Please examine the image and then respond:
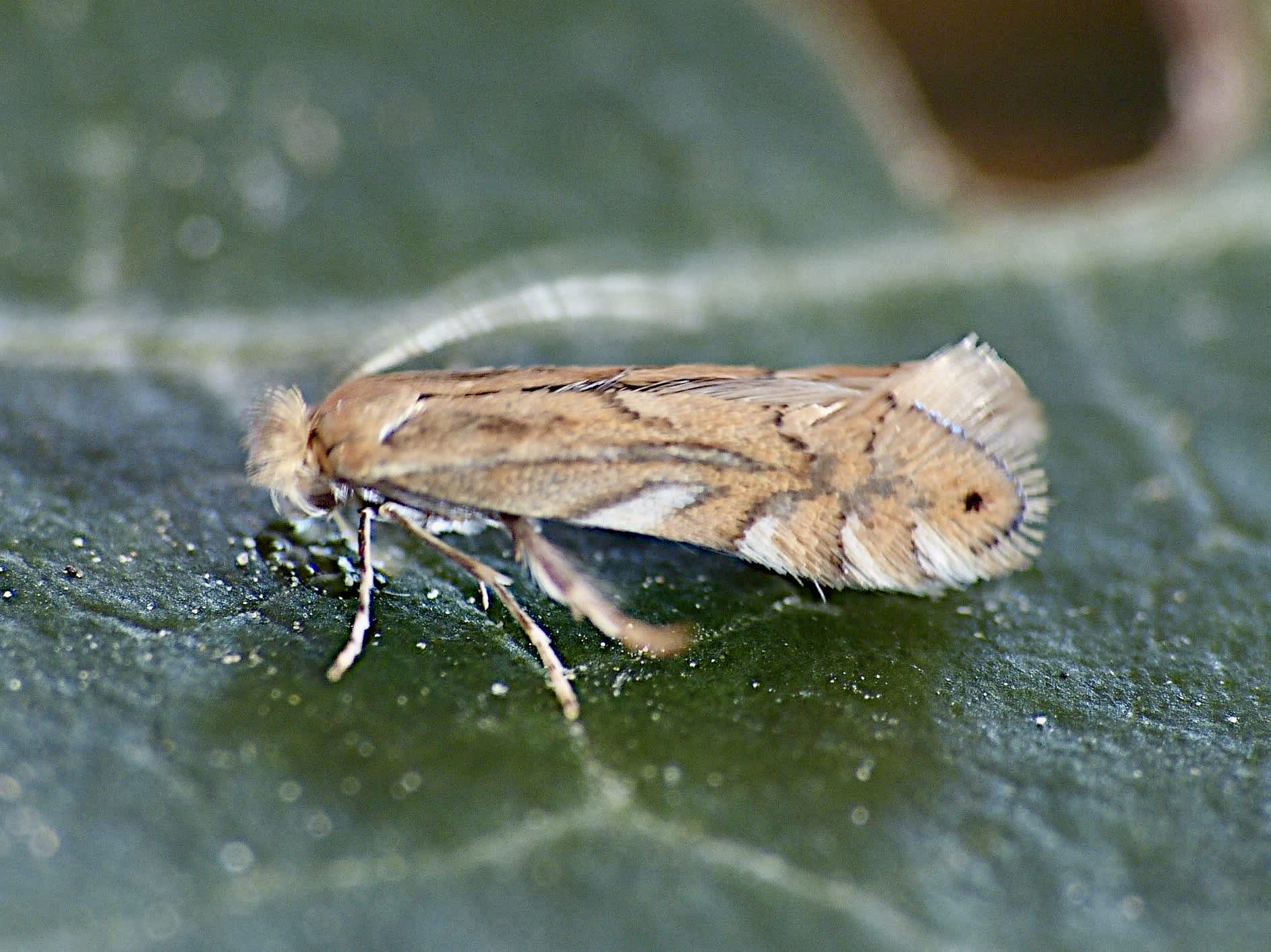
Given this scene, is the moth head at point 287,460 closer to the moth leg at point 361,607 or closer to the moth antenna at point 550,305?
the moth leg at point 361,607

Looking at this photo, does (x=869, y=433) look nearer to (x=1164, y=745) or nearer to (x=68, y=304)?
(x=1164, y=745)

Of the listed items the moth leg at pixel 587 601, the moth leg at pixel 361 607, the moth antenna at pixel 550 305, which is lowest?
the moth leg at pixel 587 601

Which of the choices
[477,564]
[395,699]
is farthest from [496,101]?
[395,699]

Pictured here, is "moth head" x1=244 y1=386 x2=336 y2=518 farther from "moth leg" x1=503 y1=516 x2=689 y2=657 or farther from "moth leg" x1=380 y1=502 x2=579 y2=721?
"moth leg" x1=503 y1=516 x2=689 y2=657

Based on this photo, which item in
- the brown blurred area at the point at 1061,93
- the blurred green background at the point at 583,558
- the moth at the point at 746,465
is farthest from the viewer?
the brown blurred area at the point at 1061,93

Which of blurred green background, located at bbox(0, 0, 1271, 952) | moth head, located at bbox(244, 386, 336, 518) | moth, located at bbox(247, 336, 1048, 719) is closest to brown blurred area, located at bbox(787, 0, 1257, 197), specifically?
blurred green background, located at bbox(0, 0, 1271, 952)

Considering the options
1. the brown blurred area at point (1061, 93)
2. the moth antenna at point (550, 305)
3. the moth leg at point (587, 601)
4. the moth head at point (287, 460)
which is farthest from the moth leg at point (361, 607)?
the brown blurred area at point (1061, 93)

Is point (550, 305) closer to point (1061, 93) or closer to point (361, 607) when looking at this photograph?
point (361, 607)
